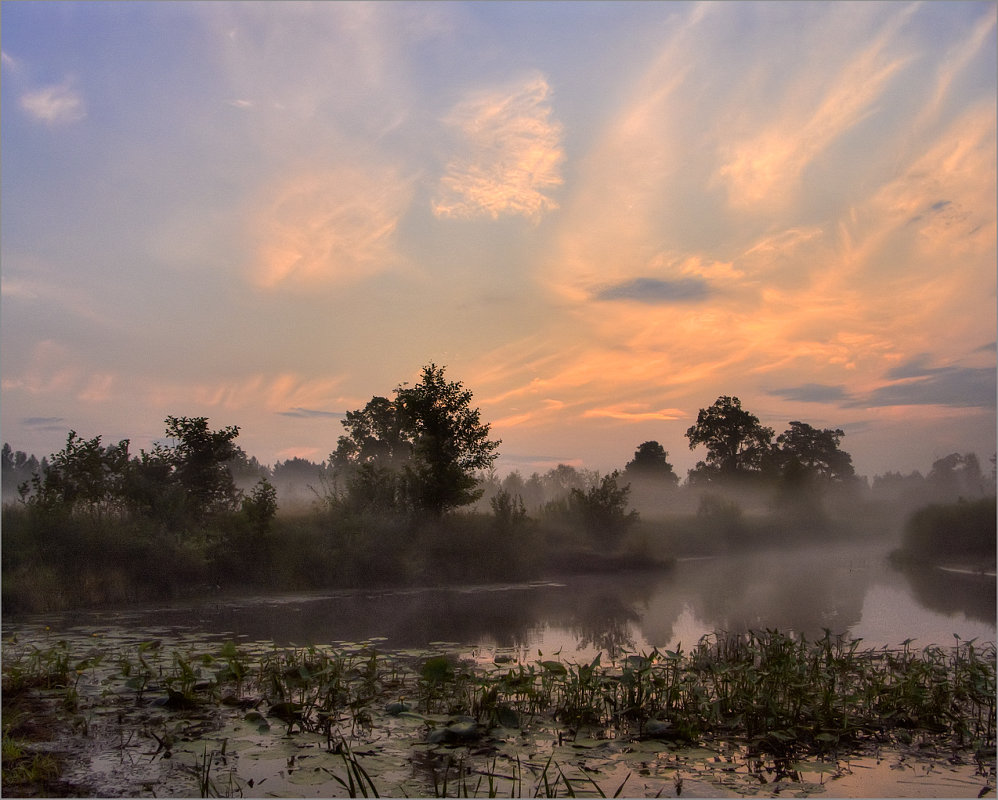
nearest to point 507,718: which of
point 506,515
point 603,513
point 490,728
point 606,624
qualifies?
point 490,728

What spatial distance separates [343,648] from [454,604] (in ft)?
26.6

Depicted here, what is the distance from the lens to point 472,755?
18.1 feet

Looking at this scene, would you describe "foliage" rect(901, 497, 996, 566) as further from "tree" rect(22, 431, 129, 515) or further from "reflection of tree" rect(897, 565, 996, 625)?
"tree" rect(22, 431, 129, 515)

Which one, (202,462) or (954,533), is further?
(954,533)

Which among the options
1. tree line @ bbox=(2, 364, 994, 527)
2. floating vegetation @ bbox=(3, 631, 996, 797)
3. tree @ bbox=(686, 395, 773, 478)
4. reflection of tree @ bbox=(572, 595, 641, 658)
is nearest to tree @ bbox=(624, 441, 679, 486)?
tree @ bbox=(686, 395, 773, 478)

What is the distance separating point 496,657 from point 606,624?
18.4 feet

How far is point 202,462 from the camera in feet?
76.3

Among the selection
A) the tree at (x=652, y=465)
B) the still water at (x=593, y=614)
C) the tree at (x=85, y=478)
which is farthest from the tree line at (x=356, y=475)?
the tree at (x=652, y=465)

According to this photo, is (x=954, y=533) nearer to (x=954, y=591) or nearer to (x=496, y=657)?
(x=954, y=591)

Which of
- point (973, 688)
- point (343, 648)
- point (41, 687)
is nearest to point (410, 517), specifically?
point (343, 648)

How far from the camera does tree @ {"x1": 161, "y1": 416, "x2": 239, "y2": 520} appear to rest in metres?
22.8

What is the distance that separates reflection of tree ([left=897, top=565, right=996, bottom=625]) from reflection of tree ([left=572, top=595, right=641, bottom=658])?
26.7ft

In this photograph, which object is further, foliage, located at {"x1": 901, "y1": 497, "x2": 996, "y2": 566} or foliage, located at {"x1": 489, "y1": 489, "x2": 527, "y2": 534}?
foliage, located at {"x1": 901, "y1": 497, "x2": 996, "y2": 566}

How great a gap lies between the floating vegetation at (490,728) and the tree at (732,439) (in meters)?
51.2
